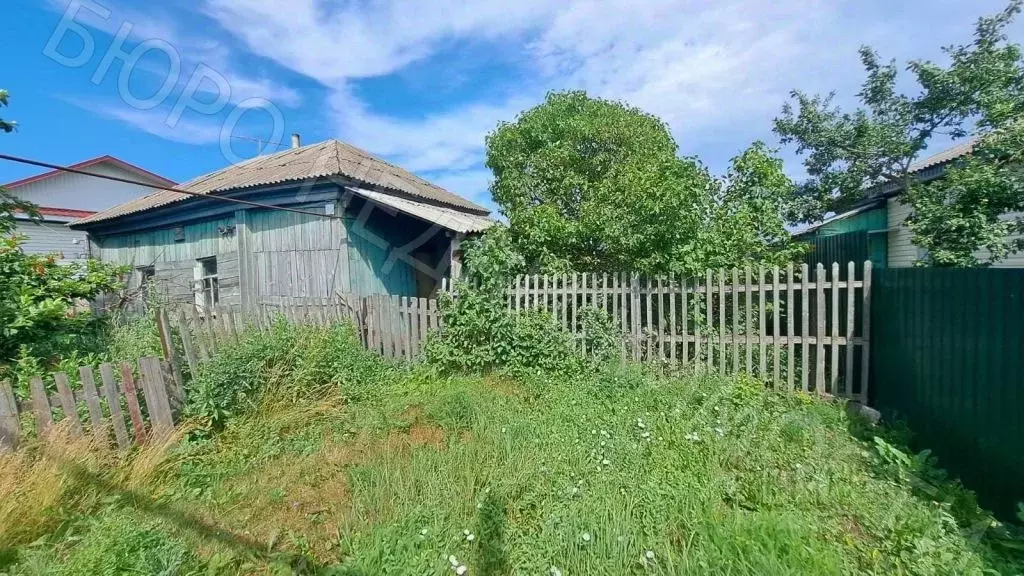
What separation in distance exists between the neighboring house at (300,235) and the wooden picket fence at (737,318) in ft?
8.01

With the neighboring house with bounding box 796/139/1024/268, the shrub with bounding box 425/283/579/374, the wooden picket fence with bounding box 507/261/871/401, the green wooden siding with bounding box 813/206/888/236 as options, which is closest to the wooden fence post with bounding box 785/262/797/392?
the wooden picket fence with bounding box 507/261/871/401

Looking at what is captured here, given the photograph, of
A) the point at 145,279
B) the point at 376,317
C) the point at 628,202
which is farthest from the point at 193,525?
the point at 145,279

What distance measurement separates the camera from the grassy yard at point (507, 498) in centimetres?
222

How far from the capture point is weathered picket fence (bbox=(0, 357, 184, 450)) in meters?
3.07

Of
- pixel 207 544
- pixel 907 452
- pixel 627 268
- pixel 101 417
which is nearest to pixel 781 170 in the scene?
pixel 627 268

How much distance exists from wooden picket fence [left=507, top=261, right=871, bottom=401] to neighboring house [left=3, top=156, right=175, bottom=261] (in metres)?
17.5

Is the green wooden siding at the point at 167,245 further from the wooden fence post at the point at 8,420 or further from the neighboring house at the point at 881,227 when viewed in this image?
the neighboring house at the point at 881,227

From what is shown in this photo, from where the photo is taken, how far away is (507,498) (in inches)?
110

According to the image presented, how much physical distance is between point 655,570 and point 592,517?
44 centimetres

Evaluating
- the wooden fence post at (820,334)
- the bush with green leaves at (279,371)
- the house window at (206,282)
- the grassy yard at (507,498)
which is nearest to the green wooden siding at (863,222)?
the wooden fence post at (820,334)

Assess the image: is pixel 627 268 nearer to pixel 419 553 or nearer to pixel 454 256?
pixel 454 256

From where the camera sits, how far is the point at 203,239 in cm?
973

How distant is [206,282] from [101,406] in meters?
7.54

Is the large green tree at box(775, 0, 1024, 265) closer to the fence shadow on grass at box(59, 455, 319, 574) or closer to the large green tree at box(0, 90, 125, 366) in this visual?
the fence shadow on grass at box(59, 455, 319, 574)
